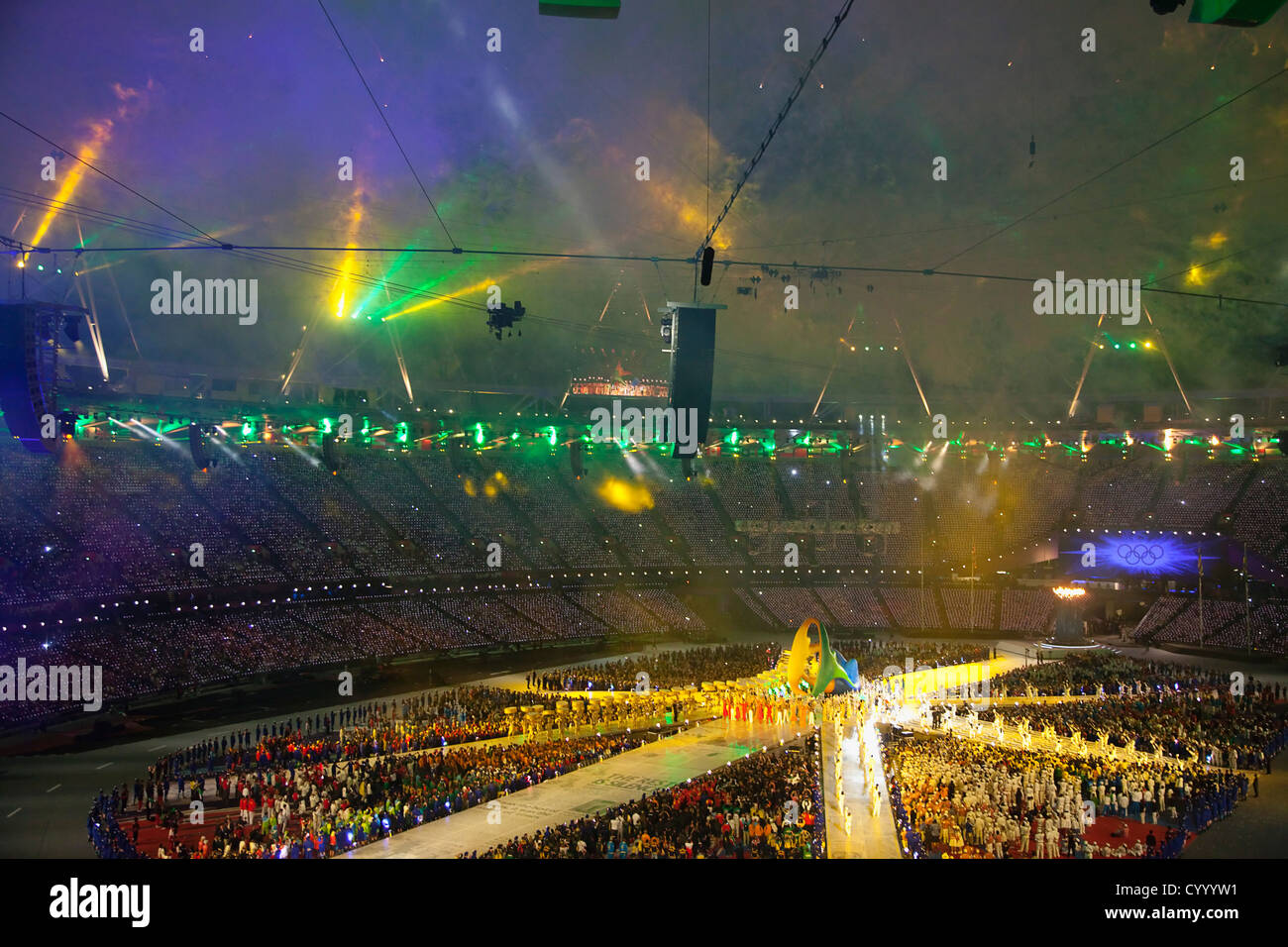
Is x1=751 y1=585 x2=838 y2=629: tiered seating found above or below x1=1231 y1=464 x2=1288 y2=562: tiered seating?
below

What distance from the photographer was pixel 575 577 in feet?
141

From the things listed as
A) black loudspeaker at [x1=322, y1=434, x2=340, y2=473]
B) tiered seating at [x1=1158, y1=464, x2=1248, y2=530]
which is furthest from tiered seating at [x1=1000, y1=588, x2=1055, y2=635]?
black loudspeaker at [x1=322, y1=434, x2=340, y2=473]

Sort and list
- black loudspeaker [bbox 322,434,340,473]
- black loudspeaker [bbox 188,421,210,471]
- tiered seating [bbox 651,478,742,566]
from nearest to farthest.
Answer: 1. black loudspeaker [bbox 188,421,210,471]
2. black loudspeaker [bbox 322,434,340,473]
3. tiered seating [bbox 651,478,742,566]

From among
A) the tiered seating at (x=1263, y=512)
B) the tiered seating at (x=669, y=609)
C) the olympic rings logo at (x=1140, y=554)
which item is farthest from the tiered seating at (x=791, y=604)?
the tiered seating at (x=1263, y=512)

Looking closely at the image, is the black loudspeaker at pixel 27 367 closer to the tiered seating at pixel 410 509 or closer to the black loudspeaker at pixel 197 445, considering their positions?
the black loudspeaker at pixel 197 445

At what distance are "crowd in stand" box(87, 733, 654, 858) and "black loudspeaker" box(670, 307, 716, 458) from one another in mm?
9337

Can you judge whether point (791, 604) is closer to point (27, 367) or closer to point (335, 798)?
point (335, 798)

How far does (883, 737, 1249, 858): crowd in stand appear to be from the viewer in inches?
564

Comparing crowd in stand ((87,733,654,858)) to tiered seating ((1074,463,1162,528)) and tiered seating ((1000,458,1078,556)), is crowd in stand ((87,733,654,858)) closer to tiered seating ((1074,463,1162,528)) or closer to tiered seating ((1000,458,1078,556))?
tiered seating ((1000,458,1078,556))

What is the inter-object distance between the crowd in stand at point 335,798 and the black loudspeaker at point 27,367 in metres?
7.58

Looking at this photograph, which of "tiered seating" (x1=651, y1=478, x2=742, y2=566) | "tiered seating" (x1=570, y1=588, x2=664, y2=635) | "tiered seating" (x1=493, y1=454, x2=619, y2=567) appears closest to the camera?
"tiered seating" (x1=570, y1=588, x2=664, y2=635)

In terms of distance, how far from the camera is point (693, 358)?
42.1 feet

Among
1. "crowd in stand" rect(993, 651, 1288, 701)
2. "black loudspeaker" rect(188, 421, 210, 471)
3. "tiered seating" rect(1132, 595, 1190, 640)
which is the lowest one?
"crowd in stand" rect(993, 651, 1288, 701)
